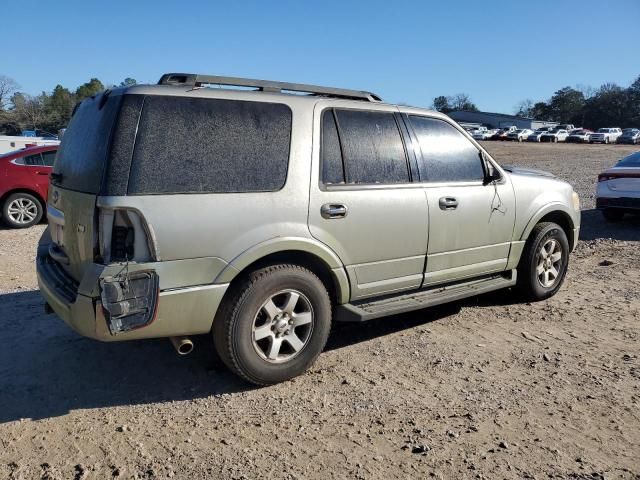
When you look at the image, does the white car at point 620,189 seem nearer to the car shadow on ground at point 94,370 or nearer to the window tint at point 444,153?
the window tint at point 444,153

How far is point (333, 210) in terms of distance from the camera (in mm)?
3951

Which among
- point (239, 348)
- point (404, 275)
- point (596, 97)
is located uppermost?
point (596, 97)

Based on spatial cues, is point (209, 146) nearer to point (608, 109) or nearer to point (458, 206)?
point (458, 206)

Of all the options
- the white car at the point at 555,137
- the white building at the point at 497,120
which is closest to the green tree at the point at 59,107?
the white car at the point at 555,137

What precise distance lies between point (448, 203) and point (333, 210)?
1.19 m

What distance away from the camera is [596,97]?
105250 millimetres

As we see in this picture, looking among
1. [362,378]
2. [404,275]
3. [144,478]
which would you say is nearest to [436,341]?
[404,275]

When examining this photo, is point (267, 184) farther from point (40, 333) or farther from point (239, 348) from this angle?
point (40, 333)

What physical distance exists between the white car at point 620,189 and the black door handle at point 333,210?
7.83 metres

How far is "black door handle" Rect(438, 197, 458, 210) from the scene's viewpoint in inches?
182

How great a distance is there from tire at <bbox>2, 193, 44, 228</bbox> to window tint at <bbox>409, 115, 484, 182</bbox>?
326 inches

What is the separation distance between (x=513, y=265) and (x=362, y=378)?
2.22 m

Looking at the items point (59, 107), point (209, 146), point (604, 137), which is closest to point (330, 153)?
point (209, 146)

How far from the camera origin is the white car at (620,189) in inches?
387
